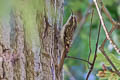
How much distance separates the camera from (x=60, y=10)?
1.51m

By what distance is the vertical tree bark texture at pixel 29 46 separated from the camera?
3.73 feet

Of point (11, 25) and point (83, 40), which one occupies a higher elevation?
point (11, 25)

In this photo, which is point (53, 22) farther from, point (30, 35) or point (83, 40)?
point (83, 40)

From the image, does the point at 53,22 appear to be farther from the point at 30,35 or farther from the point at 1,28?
the point at 1,28

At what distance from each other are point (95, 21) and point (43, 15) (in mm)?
2594

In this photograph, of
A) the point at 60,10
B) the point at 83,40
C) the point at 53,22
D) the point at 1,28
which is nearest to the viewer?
the point at 1,28

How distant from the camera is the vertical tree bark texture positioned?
1.14 meters

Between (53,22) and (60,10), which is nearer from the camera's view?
(53,22)

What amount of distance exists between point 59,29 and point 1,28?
0.45 meters

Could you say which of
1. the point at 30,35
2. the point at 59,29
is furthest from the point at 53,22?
the point at 30,35

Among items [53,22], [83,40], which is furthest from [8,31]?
[83,40]

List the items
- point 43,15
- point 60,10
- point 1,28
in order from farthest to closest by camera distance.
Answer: point 60,10, point 43,15, point 1,28

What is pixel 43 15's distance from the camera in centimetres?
127

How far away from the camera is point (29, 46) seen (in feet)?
3.98
